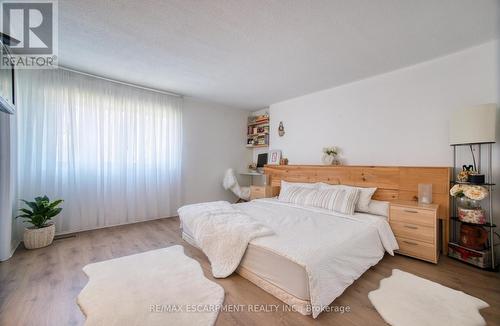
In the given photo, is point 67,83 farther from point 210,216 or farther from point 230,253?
point 230,253

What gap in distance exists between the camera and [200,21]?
1929mm

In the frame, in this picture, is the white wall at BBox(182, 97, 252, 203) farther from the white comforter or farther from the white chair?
the white comforter

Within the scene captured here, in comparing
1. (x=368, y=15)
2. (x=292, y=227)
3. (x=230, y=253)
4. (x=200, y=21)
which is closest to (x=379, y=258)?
(x=292, y=227)

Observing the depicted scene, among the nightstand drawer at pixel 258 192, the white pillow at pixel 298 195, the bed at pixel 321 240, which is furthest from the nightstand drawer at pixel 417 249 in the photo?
the nightstand drawer at pixel 258 192

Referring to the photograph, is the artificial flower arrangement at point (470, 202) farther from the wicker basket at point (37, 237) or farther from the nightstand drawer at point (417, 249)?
the wicker basket at point (37, 237)

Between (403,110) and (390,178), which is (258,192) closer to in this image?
(390,178)

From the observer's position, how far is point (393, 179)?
9.11ft

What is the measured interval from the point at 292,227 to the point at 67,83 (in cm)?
376

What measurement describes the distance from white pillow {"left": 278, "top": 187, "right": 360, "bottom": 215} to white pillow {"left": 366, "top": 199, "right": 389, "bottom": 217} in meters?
0.22

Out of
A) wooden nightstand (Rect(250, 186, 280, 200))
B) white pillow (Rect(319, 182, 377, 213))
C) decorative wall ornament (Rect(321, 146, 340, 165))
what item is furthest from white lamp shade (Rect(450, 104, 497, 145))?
wooden nightstand (Rect(250, 186, 280, 200))

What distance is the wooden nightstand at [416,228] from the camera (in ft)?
7.22

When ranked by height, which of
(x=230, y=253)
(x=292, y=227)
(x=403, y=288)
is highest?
(x=292, y=227)

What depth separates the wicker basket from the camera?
2.53 meters

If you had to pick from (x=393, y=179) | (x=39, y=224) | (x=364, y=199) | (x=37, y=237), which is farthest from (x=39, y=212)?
(x=393, y=179)
